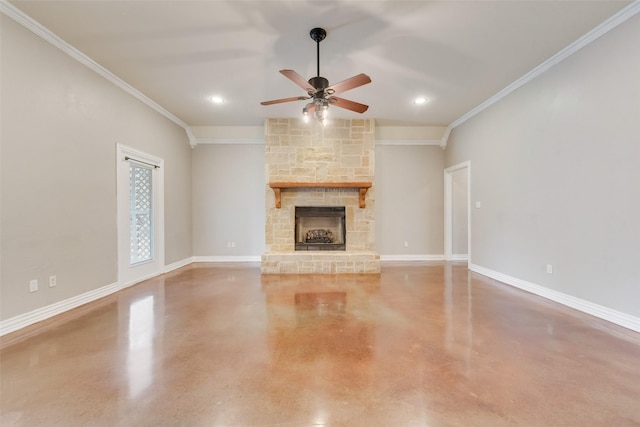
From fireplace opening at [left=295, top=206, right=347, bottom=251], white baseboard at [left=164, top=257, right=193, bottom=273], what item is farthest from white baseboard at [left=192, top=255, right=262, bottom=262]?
fireplace opening at [left=295, top=206, right=347, bottom=251]

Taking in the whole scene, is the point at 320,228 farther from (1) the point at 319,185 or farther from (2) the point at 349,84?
(2) the point at 349,84

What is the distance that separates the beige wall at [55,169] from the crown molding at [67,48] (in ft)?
0.18

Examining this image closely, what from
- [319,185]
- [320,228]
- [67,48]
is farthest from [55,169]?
[320,228]

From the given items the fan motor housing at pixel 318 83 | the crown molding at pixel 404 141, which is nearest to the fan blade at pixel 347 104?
the fan motor housing at pixel 318 83

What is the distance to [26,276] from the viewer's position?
2.52m

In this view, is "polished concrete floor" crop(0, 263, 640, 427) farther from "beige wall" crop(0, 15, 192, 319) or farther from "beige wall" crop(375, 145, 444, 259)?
"beige wall" crop(375, 145, 444, 259)

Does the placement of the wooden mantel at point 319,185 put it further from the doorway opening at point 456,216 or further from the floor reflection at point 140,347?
the floor reflection at point 140,347

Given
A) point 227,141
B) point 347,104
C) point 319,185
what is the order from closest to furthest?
point 347,104
point 319,185
point 227,141

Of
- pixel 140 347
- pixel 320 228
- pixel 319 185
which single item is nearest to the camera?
pixel 140 347

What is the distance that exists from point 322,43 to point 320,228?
10.9ft

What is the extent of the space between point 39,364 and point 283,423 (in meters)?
1.93

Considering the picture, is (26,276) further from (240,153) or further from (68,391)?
(240,153)

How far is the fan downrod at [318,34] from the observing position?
2600 mm

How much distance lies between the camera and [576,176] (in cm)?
296
